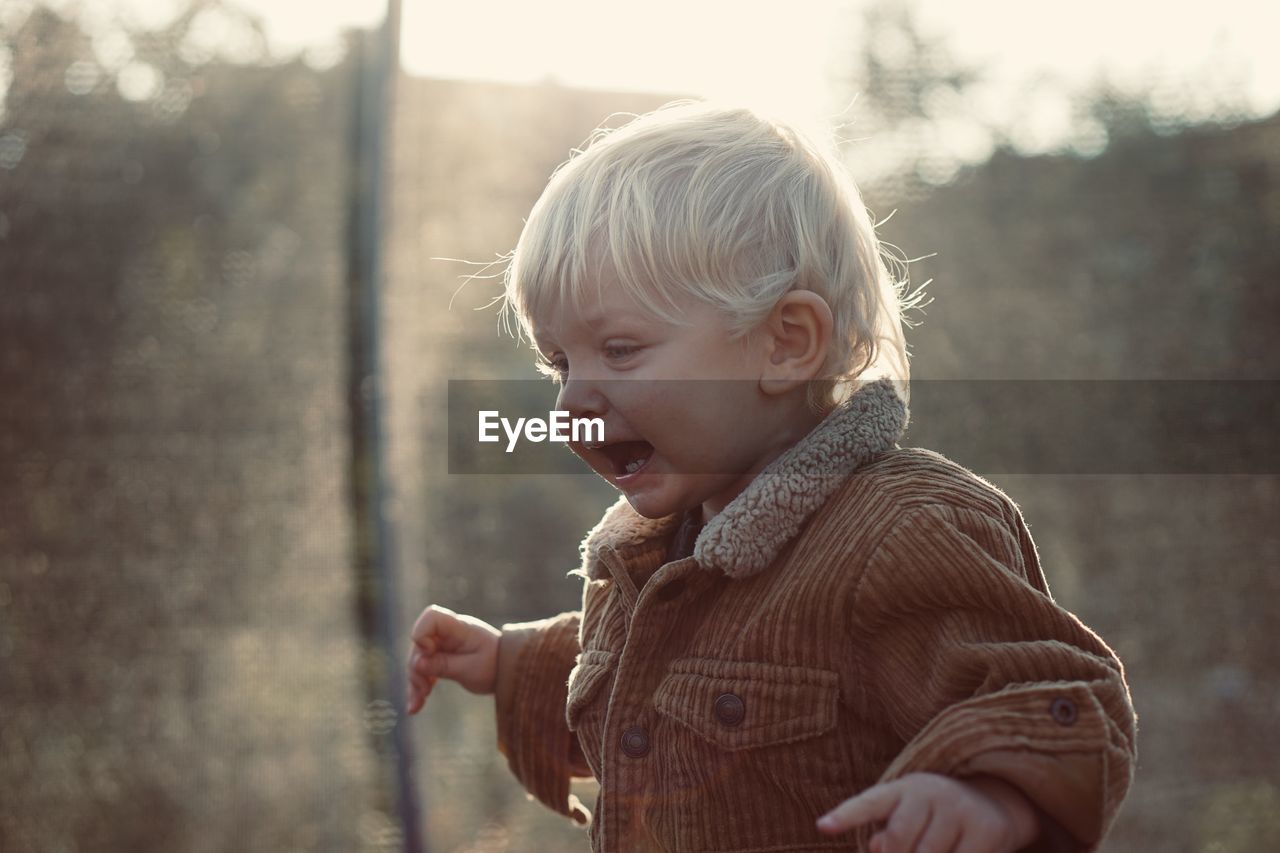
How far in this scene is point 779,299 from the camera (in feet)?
2.21

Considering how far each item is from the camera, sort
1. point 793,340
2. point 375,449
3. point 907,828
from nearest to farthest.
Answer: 1. point 907,828
2. point 793,340
3. point 375,449

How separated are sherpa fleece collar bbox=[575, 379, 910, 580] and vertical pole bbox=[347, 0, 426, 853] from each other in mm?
908

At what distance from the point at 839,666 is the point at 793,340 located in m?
0.20

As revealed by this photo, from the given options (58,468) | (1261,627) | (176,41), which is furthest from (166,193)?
(1261,627)

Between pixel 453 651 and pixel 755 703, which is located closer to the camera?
pixel 755 703

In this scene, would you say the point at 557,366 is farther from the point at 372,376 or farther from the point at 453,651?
the point at 372,376

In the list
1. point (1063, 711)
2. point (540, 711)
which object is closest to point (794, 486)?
point (1063, 711)

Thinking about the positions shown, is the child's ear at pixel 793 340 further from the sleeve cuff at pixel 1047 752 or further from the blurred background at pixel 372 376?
the blurred background at pixel 372 376

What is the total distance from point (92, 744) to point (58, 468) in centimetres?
34

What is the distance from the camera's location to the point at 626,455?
0.69 m

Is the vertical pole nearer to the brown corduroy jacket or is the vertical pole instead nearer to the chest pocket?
the brown corduroy jacket

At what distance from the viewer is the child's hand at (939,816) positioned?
1.50 ft

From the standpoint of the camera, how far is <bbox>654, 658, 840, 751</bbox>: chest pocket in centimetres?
58

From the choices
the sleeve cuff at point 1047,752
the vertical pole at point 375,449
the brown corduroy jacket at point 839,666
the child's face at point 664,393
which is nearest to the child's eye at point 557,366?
the child's face at point 664,393
